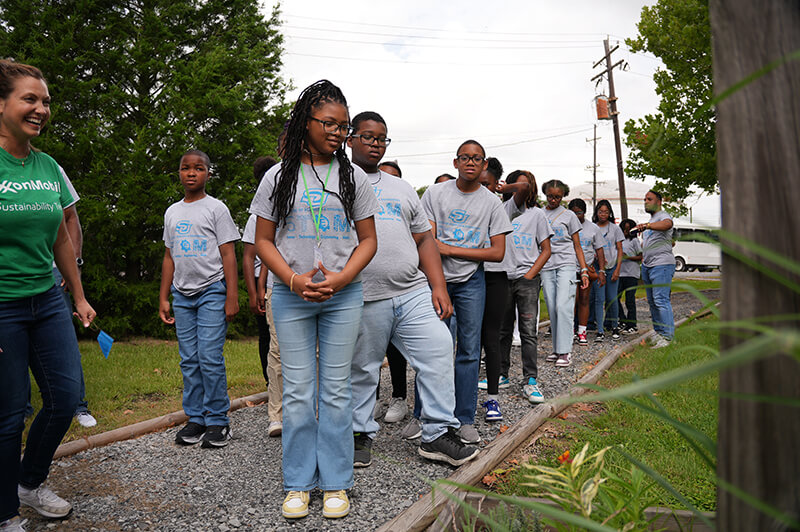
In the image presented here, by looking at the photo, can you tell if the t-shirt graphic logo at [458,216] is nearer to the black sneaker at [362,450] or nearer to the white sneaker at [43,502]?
the black sneaker at [362,450]

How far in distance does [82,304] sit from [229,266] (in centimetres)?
126

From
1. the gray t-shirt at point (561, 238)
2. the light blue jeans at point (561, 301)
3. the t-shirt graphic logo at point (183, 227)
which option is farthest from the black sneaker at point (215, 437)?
the gray t-shirt at point (561, 238)

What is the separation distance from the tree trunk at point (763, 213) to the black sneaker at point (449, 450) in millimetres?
2936

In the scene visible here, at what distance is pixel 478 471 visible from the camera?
11.3 feet

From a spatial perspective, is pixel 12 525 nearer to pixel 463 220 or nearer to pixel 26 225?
pixel 26 225

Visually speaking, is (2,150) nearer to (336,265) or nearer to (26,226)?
(26,226)

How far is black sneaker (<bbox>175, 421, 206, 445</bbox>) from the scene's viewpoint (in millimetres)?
4430

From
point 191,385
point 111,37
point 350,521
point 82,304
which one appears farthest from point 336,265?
point 111,37

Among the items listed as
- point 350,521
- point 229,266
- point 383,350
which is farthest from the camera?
point 229,266

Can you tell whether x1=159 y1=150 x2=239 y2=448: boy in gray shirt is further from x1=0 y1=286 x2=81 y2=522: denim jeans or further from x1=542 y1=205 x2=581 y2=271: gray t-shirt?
x1=542 y1=205 x2=581 y2=271: gray t-shirt

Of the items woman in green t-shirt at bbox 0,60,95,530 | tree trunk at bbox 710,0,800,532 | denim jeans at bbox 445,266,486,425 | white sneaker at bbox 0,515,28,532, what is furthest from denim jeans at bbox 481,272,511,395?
tree trunk at bbox 710,0,800,532

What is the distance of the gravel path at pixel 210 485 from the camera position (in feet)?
10.1

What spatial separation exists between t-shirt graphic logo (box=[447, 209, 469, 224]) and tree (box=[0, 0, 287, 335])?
20.3ft

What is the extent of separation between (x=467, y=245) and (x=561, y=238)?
3328mm
